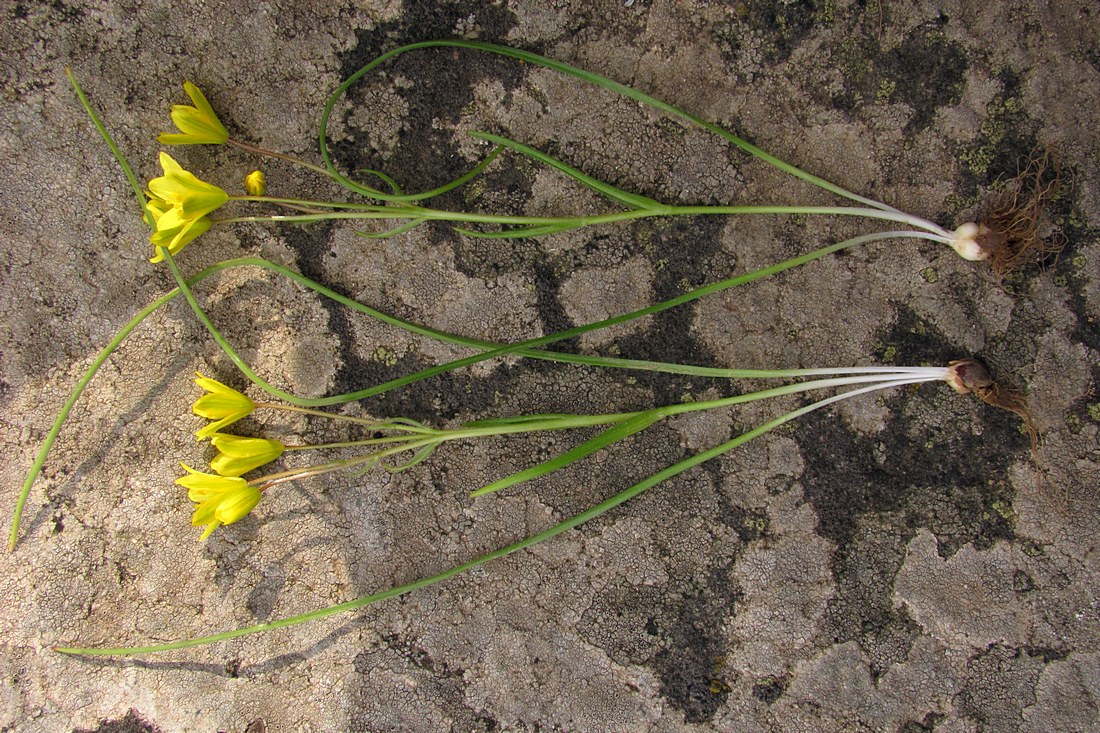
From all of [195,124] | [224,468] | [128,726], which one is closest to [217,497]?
[224,468]

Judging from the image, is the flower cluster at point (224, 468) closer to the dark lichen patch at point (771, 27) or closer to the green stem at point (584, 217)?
the green stem at point (584, 217)

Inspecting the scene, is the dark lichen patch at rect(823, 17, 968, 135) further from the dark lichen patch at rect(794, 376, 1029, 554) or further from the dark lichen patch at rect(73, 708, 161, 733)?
the dark lichen patch at rect(73, 708, 161, 733)

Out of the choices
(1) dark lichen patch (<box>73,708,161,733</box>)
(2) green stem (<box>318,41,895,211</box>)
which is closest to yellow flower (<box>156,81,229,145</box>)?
(2) green stem (<box>318,41,895,211</box>)

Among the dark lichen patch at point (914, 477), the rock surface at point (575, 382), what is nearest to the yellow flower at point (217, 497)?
the rock surface at point (575, 382)

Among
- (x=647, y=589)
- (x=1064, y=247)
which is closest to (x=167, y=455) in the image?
(x=647, y=589)

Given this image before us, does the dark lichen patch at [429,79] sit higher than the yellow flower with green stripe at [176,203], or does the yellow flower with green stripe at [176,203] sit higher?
the dark lichen patch at [429,79]

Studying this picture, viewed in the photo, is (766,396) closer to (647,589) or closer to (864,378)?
(864,378)
